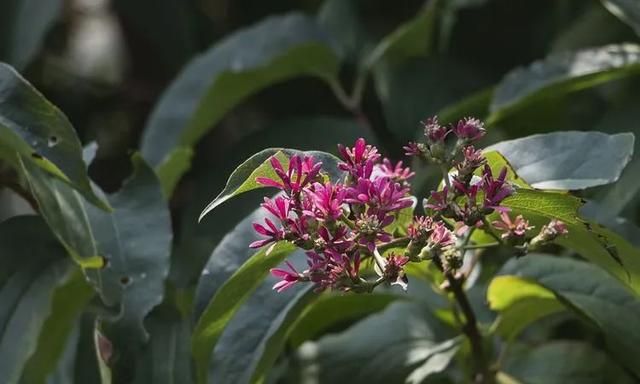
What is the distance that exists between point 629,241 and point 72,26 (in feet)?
4.52

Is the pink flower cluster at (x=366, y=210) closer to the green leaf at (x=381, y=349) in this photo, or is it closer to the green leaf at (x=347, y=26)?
the green leaf at (x=381, y=349)

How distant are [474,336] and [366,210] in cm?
26

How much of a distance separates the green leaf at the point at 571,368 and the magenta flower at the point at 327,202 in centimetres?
40

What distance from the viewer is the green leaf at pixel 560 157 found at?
781 millimetres

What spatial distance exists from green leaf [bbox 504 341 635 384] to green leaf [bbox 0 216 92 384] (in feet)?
1.22

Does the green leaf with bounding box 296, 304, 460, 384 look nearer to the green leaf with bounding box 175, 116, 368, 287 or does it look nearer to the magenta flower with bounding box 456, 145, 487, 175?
the green leaf with bounding box 175, 116, 368, 287

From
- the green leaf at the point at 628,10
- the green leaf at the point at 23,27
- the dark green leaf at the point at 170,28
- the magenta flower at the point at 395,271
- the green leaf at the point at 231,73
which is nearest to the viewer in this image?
the magenta flower at the point at 395,271

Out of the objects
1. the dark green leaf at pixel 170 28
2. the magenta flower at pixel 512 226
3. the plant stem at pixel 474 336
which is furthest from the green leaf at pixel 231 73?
the magenta flower at pixel 512 226

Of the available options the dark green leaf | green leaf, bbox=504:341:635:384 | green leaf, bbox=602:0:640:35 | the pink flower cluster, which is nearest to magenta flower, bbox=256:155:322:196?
the pink flower cluster

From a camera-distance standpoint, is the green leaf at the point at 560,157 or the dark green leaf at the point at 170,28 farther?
the dark green leaf at the point at 170,28

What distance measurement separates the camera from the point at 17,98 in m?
0.79

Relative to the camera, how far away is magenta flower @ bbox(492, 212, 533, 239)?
0.74 metres

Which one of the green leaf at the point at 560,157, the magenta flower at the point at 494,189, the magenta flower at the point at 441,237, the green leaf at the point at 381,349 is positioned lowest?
the green leaf at the point at 381,349

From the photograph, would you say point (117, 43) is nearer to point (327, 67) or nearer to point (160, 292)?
point (327, 67)
